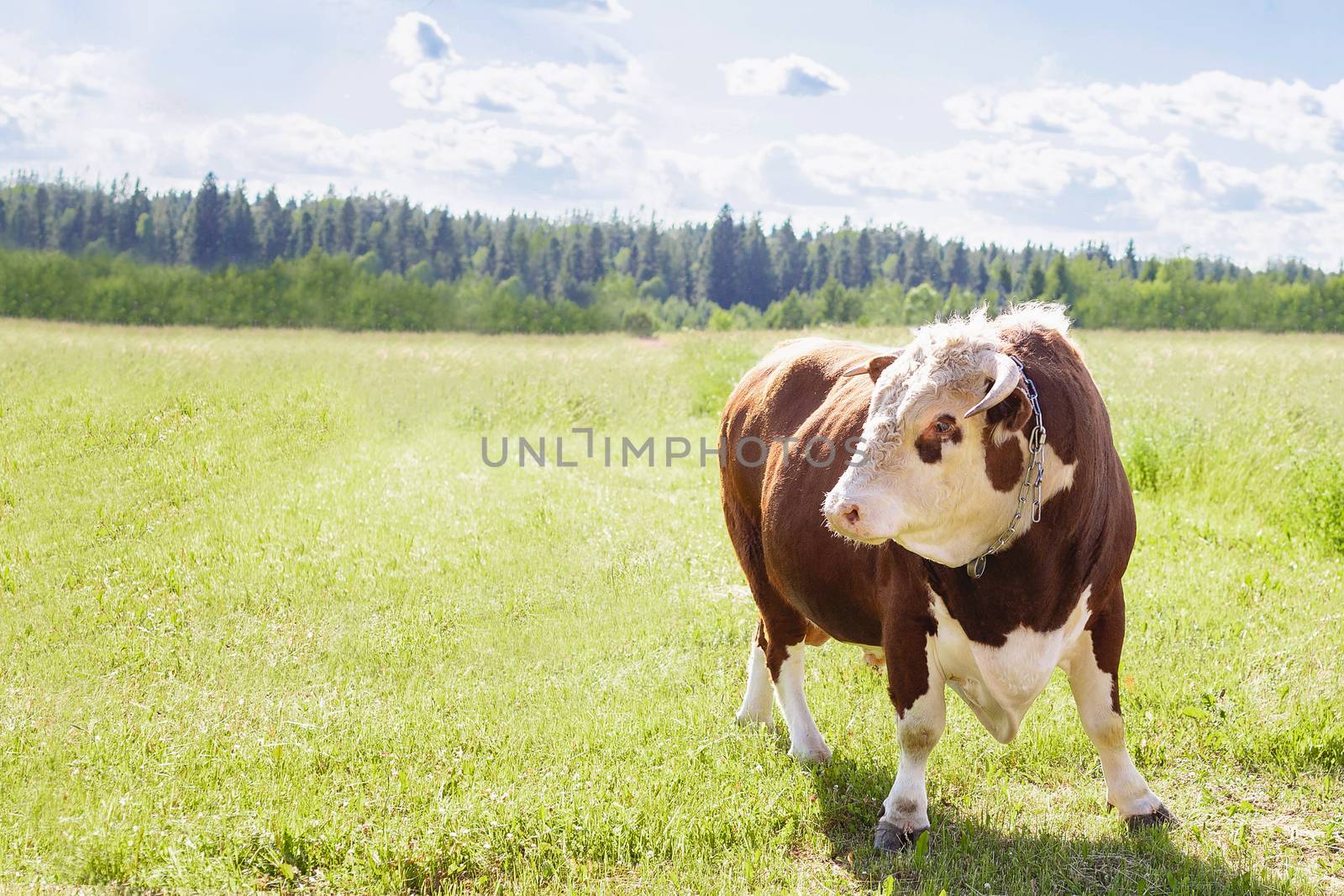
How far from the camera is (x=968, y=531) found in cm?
360

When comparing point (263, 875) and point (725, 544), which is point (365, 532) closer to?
point (725, 544)

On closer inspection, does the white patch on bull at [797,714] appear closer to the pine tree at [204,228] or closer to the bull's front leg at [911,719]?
the bull's front leg at [911,719]

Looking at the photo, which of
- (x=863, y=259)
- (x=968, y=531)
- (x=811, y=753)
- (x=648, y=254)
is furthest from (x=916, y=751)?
(x=863, y=259)

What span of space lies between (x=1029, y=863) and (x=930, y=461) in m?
1.89

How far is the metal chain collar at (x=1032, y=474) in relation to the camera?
3.50 meters

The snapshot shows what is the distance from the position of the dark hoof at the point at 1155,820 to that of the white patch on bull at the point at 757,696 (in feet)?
6.30

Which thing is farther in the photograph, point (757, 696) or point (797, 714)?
point (757, 696)

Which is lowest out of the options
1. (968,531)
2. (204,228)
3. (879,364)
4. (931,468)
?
(968,531)

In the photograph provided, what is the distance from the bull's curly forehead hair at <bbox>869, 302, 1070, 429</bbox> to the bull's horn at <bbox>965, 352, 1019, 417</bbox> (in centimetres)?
9

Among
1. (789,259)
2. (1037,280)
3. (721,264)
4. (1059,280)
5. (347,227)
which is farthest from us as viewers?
(789,259)

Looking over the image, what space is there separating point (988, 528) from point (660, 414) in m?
14.8

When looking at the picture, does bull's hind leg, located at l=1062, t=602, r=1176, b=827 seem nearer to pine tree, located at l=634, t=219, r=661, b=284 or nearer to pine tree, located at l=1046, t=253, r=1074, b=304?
pine tree, located at l=634, t=219, r=661, b=284

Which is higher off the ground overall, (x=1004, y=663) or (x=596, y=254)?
(x=596, y=254)

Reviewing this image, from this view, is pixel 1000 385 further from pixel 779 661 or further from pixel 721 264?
pixel 721 264
